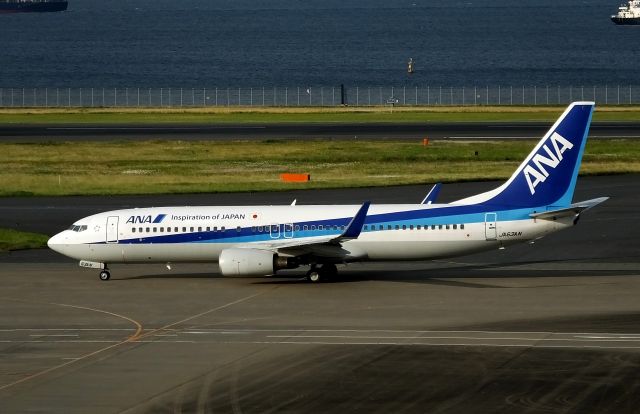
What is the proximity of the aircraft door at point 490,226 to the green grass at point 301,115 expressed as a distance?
7961cm

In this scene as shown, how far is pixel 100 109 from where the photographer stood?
6240 inches

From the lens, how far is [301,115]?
476ft

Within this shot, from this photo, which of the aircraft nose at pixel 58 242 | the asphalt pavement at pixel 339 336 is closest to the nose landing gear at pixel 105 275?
the asphalt pavement at pixel 339 336

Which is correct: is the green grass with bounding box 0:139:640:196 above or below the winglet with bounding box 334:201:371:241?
above

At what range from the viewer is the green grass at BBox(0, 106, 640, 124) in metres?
137

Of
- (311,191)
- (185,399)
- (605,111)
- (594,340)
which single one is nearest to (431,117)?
(605,111)

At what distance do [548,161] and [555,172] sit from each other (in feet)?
2.03

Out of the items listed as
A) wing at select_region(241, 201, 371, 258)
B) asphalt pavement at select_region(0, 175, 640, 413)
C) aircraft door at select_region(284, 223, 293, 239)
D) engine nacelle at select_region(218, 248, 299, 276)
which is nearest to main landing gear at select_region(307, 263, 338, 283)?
asphalt pavement at select_region(0, 175, 640, 413)

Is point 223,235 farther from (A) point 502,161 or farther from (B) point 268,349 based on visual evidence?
(A) point 502,161

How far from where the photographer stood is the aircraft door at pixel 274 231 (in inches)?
2248

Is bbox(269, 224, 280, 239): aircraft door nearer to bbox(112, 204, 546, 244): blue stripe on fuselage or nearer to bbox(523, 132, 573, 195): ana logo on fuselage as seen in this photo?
bbox(112, 204, 546, 244): blue stripe on fuselage

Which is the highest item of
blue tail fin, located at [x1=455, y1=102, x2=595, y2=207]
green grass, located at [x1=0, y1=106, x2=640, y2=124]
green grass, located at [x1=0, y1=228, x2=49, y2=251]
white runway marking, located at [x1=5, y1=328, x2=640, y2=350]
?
green grass, located at [x1=0, y1=106, x2=640, y2=124]

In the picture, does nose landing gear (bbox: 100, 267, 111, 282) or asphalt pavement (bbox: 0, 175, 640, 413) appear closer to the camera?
asphalt pavement (bbox: 0, 175, 640, 413)

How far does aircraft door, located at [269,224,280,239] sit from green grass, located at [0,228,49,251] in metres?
18.6
